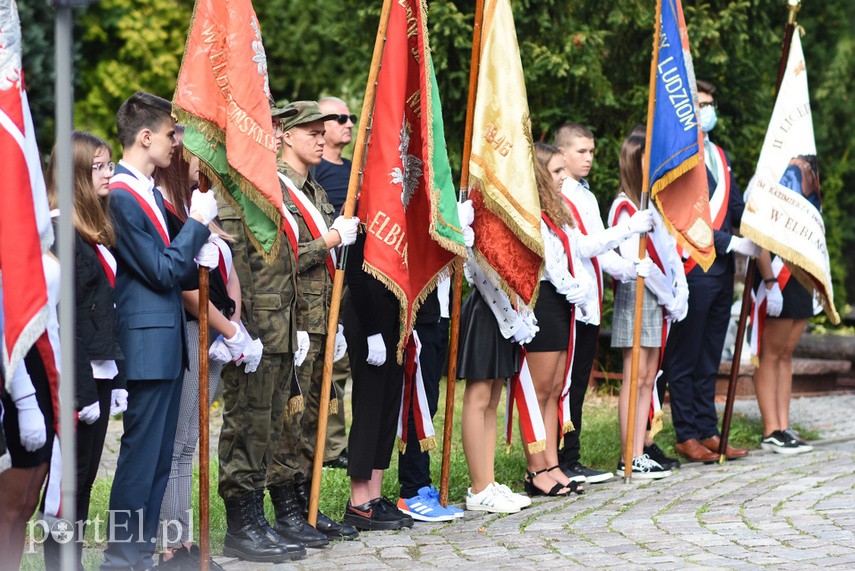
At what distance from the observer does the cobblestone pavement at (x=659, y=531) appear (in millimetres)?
5938

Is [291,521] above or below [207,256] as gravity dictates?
below

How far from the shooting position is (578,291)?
759cm

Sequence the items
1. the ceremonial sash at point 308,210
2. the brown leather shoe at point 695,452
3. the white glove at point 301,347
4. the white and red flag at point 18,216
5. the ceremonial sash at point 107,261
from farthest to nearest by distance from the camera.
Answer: the brown leather shoe at point 695,452, the ceremonial sash at point 308,210, the white glove at point 301,347, the ceremonial sash at point 107,261, the white and red flag at point 18,216

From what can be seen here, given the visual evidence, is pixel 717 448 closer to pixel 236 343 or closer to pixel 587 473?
pixel 587 473

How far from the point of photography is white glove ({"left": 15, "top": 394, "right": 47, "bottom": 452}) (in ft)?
15.3

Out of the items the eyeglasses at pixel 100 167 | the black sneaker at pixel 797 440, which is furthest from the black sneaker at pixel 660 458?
the eyeglasses at pixel 100 167

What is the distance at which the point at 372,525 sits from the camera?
6699 millimetres

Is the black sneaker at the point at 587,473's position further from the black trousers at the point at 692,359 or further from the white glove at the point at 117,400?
the white glove at the point at 117,400

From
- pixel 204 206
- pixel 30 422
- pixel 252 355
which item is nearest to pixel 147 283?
pixel 204 206

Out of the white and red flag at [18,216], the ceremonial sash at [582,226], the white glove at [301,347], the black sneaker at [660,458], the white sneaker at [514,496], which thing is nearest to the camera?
the white and red flag at [18,216]

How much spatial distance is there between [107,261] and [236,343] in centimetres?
71

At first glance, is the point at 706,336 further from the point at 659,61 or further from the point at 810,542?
the point at 810,542

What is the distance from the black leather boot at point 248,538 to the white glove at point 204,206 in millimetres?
1351

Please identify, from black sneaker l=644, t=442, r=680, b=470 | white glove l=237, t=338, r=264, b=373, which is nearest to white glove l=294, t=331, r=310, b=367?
white glove l=237, t=338, r=264, b=373
